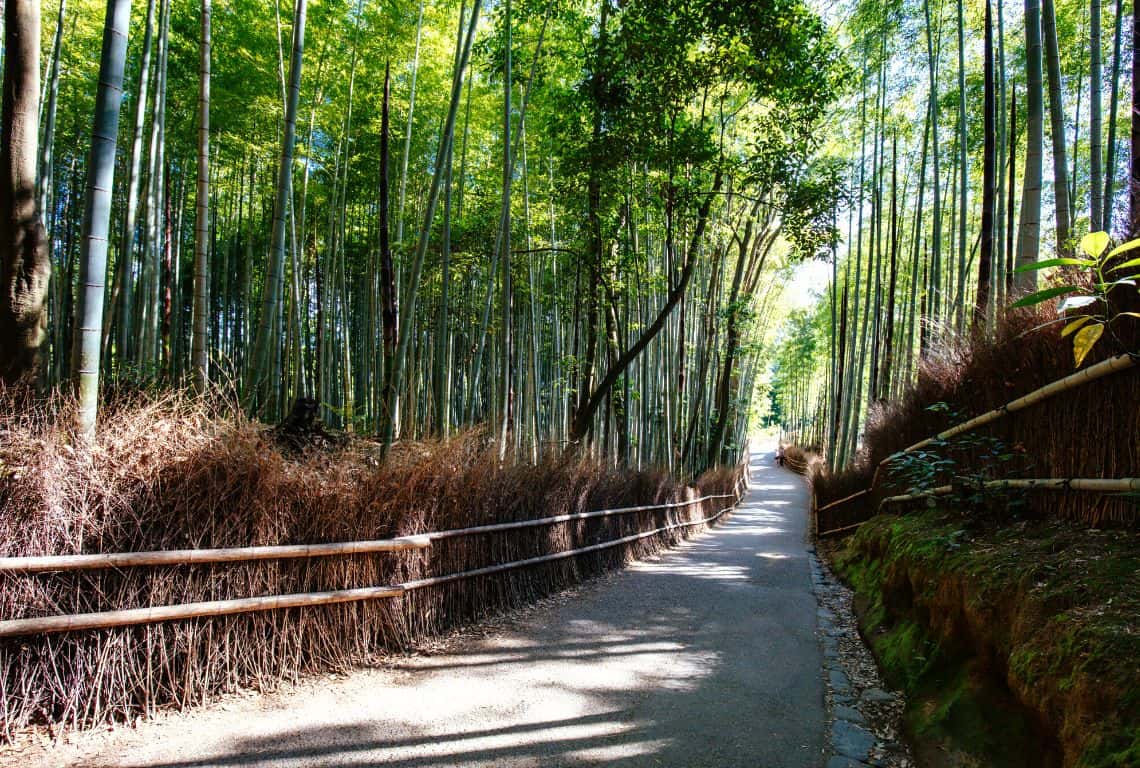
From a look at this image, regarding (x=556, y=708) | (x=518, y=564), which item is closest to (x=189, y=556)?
(x=556, y=708)

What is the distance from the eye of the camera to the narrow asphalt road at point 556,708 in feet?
7.00

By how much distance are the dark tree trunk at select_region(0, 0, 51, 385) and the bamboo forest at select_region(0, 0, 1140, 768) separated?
0.6 inches

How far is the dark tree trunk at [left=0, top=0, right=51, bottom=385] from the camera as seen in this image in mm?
2568

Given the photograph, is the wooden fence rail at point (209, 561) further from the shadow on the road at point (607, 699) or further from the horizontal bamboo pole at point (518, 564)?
the shadow on the road at point (607, 699)

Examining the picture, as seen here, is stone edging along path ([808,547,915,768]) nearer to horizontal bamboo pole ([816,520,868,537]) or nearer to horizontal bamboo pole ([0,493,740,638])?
horizontal bamboo pole ([0,493,740,638])

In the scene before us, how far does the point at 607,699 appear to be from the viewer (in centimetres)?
272

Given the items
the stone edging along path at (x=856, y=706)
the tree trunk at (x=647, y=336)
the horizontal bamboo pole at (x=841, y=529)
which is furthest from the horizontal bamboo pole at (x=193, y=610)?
the horizontal bamboo pole at (x=841, y=529)

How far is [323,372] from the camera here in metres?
8.53

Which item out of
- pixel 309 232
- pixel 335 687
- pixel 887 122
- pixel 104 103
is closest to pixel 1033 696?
pixel 335 687

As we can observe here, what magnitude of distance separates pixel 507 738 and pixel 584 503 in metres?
3.25

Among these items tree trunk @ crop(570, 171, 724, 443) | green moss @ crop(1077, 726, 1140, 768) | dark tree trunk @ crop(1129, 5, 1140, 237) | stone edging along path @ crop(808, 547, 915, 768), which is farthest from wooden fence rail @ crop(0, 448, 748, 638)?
dark tree trunk @ crop(1129, 5, 1140, 237)

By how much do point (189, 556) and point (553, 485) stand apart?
2846mm

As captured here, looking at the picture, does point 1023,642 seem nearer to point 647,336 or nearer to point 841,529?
point 647,336

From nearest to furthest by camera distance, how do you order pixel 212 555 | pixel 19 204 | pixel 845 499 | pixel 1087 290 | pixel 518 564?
pixel 1087 290 → pixel 212 555 → pixel 19 204 → pixel 518 564 → pixel 845 499
